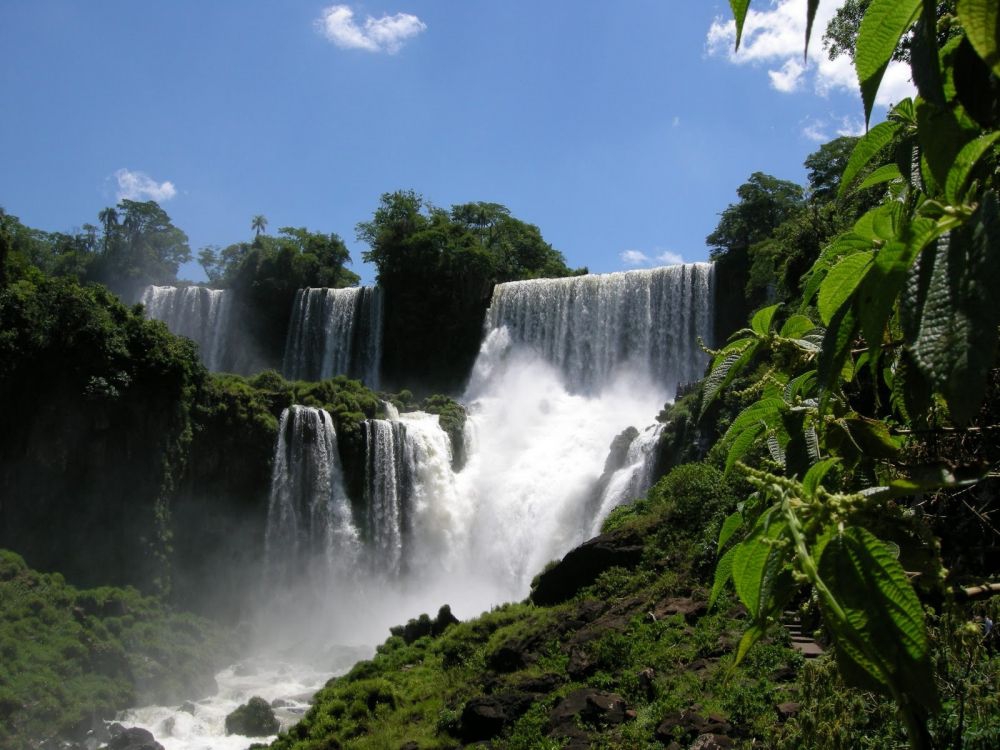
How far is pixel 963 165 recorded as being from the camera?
74cm

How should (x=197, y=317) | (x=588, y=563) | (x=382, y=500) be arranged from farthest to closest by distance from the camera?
1. (x=197, y=317)
2. (x=382, y=500)
3. (x=588, y=563)

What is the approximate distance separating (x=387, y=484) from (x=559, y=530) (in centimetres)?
521

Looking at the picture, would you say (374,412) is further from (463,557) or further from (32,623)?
(32,623)

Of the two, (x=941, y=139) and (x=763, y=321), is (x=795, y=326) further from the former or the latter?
(x=941, y=139)

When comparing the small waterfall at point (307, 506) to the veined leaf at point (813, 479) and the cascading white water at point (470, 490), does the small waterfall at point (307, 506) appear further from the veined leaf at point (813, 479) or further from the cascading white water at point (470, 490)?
the veined leaf at point (813, 479)

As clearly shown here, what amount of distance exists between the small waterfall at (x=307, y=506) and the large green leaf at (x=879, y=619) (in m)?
23.7

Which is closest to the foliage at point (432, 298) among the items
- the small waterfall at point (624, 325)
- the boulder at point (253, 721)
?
the small waterfall at point (624, 325)

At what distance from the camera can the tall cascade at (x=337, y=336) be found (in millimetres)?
34156

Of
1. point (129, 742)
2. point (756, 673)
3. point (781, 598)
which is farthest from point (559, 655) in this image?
point (781, 598)

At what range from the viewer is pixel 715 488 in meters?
11.6

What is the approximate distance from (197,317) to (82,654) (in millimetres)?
22476

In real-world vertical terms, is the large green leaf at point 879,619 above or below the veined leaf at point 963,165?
below

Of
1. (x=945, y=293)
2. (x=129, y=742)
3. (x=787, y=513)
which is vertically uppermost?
(x=945, y=293)

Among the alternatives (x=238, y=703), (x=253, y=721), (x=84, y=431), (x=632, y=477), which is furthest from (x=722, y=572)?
(x=84, y=431)
